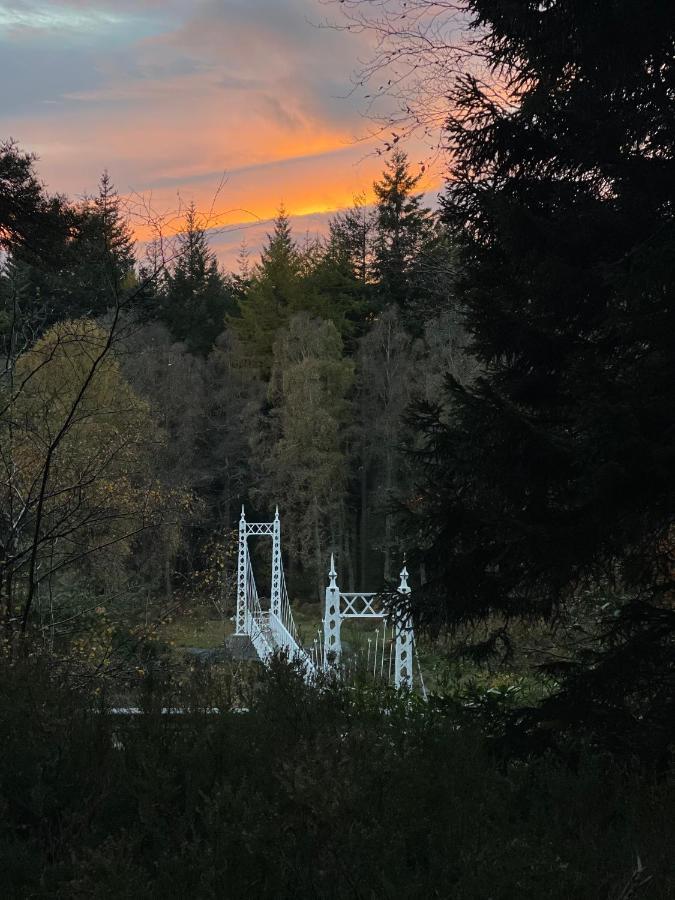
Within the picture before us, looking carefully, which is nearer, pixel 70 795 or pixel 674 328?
pixel 70 795

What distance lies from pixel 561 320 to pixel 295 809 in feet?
9.62

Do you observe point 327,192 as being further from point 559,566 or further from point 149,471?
point 149,471

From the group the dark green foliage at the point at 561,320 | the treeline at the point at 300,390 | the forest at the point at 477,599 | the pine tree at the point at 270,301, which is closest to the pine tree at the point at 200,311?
the treeline at the point at 300,390

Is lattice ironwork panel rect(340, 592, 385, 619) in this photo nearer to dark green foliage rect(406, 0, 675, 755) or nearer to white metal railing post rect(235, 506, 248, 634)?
dark green foliage rect(406, 0, 675, 755)

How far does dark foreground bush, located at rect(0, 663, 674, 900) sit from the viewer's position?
1657 millimetres

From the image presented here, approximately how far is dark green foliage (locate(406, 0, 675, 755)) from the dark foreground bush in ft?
4.21

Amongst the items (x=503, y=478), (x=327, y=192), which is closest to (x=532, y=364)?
(x=503, y=478)

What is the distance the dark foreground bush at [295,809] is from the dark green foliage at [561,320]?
1.28 meters

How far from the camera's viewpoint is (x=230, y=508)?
35.5 m

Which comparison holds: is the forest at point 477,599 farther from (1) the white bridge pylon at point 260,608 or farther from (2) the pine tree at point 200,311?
(2) the pine tree at point 200,311

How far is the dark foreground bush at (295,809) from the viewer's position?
65.2 inches

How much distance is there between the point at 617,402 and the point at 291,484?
2912 centimetres

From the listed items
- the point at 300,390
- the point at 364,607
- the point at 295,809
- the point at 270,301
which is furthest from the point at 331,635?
the point at 270,301

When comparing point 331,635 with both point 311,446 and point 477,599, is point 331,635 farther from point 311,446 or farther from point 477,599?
point 311,446
